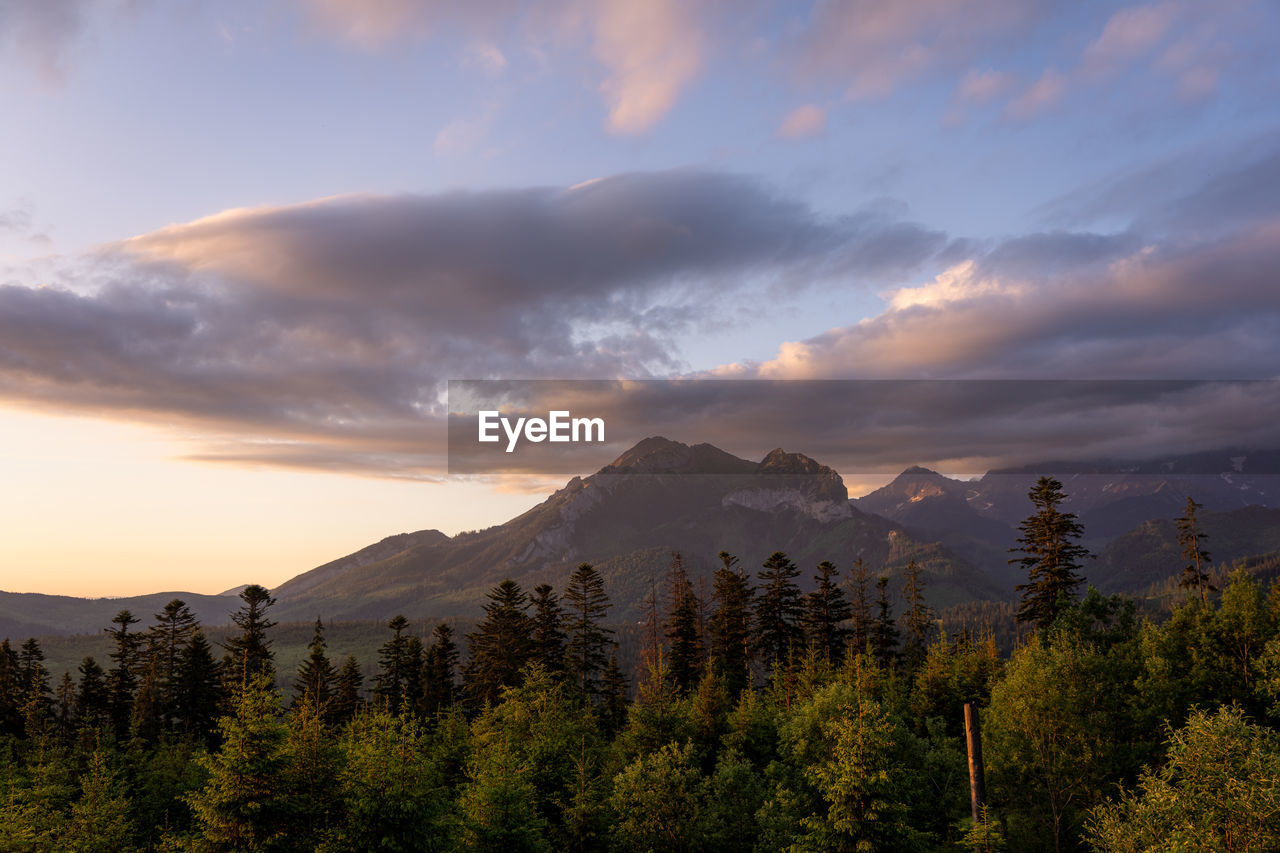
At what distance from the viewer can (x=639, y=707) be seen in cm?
5966

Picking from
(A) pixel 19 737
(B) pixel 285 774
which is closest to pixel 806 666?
(B) pixel 285 774

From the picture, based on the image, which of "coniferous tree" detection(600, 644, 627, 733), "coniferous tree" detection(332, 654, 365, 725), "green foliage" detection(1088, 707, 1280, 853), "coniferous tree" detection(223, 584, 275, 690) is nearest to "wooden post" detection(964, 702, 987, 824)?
"green foliage" detection(1088, 707, 1280, 853)

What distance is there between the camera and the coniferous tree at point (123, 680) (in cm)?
9425

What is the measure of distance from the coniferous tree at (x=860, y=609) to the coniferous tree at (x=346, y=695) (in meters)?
67.1

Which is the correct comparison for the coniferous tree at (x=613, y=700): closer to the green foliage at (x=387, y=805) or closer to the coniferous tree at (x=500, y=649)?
the coniferous tree at (x=500, y=649)

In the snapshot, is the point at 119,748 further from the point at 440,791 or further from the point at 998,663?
the point at 998,663

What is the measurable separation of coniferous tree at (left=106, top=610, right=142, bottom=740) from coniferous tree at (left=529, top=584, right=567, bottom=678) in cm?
5307

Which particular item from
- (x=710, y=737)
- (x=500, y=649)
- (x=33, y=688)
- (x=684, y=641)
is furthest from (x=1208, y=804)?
(x=33, y=688)

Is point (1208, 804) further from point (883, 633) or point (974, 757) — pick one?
point (883, 633)

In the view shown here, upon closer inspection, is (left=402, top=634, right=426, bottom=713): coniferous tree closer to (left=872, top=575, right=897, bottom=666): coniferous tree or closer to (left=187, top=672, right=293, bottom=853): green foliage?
(left=872, top=575, right=897, bottom=666): coniferous tree

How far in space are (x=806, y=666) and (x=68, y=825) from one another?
197ft

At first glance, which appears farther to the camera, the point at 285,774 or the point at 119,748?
the point at 119,748

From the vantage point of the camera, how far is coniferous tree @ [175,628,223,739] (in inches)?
3551

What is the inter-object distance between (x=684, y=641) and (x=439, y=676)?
34.1 m
